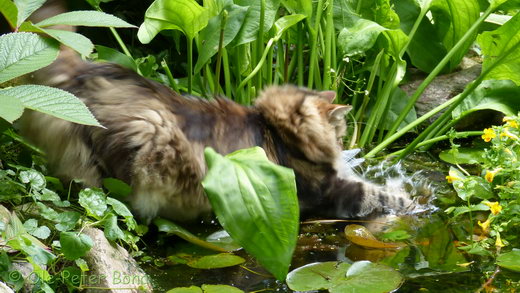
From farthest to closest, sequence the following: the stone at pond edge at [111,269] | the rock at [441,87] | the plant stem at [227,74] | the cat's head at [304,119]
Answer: the rock at [441,87], the plant stem at [227,74], the cat's head at [304,119], the stone at pond edge at [111,269]

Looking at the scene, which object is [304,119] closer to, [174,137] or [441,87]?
[174,137]

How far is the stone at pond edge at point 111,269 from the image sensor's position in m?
2.38

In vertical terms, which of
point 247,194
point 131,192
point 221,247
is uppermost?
point 247,194

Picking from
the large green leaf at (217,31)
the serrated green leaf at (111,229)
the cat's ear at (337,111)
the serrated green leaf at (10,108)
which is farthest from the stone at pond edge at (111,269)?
the large green leaf at (217,31)

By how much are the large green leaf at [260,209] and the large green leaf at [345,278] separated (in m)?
0.23

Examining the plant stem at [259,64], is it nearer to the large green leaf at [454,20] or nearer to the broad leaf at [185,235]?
the large green leaf at [454,20]

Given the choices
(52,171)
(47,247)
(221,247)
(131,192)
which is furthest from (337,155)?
(47,247)

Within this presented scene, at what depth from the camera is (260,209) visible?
2498mm

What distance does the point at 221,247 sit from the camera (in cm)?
296

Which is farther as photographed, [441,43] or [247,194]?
[441,43]

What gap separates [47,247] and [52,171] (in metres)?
0.75

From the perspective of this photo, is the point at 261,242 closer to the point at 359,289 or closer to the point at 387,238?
the point at 359,289

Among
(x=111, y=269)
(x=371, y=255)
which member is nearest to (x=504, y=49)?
(x=371, y=255)

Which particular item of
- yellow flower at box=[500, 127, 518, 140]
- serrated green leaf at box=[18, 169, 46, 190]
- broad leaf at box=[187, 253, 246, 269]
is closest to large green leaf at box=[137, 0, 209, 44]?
serrated green leaf at box=[18, 169, 46, 190]
